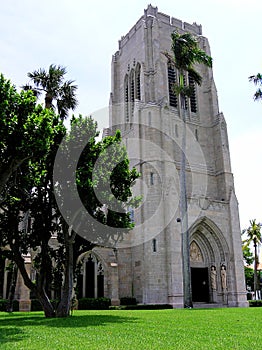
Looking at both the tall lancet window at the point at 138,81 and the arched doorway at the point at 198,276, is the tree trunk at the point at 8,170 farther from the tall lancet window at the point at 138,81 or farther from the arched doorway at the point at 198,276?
the tall lancet window at the point at 138,81

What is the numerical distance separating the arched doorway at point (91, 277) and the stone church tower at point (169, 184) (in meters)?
1.57

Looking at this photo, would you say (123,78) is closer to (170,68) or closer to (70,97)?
(170,68)

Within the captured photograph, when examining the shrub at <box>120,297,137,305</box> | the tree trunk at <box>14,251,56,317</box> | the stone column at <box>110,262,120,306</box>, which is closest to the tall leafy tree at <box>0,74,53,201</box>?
the tree trunk at <box>14,251,56,317</box>

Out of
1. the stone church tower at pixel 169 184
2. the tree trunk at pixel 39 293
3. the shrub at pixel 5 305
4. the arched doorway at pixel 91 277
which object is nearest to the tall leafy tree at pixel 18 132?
the tree trunk at pixel 39 293

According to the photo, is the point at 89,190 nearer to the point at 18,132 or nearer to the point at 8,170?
the point at 8,170

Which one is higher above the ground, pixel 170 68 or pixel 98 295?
pixel 170 68

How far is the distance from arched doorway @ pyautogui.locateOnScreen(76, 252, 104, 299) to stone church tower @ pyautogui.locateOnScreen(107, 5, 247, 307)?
5.14ft

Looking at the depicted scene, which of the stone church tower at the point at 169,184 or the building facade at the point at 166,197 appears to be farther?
the stone church tower at the point at 169,184

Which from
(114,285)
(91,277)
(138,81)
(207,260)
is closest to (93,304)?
(114,285)

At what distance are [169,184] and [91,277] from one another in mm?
9679

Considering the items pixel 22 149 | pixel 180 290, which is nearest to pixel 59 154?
pixel 22 149

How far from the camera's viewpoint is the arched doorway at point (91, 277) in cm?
2800

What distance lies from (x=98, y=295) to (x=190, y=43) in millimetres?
20307

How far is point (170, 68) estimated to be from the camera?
3709cm
